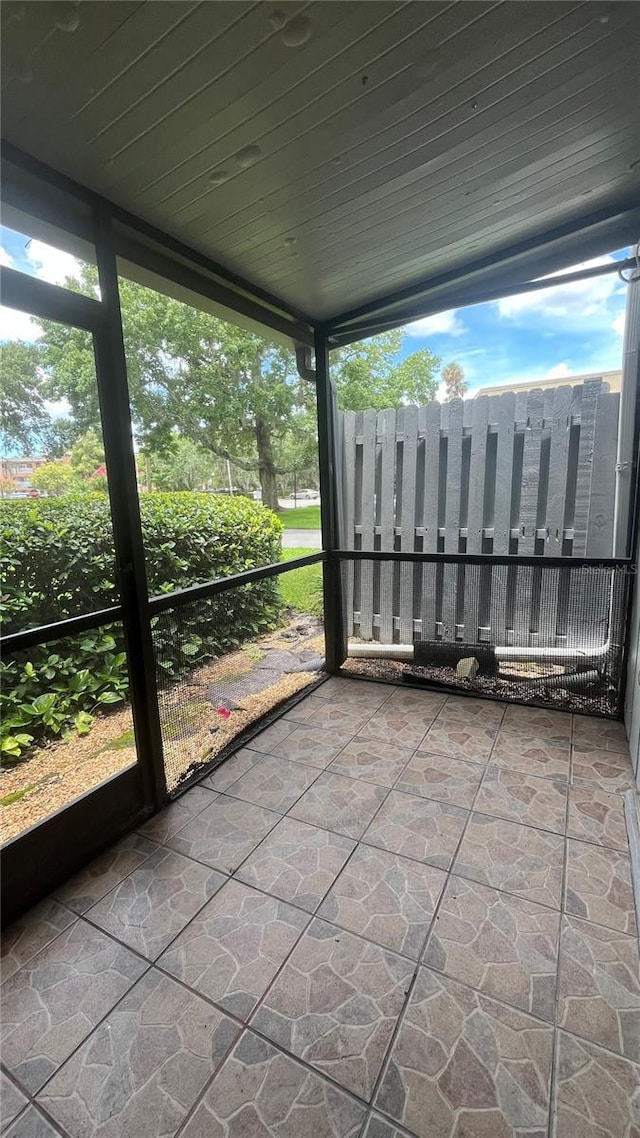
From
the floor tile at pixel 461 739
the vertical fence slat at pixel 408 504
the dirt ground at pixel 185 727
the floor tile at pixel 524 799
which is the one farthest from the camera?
the vertical fence slat at pixel 408 504

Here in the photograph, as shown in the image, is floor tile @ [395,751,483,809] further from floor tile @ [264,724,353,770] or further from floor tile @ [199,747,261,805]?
floor tile @ [199,747,261,805]

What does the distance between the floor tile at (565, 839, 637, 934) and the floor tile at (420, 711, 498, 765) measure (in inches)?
23.7

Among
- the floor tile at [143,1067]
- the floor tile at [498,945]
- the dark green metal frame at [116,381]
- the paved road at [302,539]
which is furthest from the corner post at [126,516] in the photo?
the paved road at [302,539]

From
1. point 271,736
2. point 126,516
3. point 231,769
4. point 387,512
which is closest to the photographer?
point 126,516

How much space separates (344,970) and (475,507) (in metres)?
2.35

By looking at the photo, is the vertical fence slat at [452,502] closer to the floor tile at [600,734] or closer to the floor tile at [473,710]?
the floor tile at [473,710]

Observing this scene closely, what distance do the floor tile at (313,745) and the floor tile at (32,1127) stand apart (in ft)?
4.51

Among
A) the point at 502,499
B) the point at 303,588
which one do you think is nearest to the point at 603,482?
the point at 502,499

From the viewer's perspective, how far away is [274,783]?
6.76 ft

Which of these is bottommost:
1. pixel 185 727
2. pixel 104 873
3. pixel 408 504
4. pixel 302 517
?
pixel 104 873

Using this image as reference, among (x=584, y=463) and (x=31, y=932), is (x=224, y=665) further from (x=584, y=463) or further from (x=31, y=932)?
(x=584, y=463)

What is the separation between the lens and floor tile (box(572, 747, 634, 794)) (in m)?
1.95

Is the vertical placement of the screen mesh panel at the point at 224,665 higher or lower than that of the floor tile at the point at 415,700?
higher

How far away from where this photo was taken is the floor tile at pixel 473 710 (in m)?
2.55
